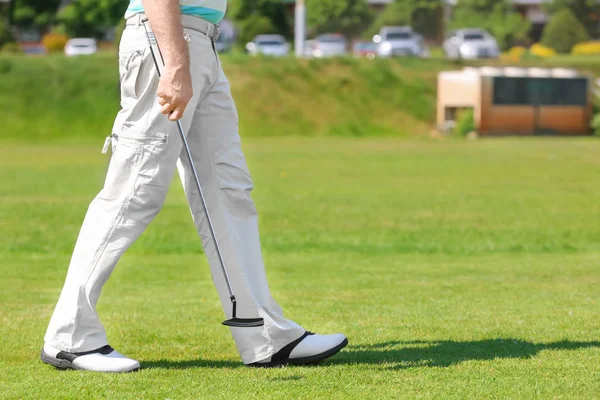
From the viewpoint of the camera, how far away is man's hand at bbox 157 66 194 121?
183 inches

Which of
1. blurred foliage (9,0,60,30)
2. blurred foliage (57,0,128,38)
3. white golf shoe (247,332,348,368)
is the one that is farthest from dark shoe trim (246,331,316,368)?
blurred foliage (9,0,60,30)

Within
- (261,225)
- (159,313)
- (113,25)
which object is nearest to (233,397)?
(159,313)

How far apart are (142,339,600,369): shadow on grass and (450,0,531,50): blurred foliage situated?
81121mm

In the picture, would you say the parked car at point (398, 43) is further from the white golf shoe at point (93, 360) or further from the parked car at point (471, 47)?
the white golf shoe at point (93, 360)

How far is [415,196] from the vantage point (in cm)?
1800

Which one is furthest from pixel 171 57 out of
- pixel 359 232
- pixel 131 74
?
pixel 359 232

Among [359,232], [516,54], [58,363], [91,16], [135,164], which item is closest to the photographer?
[135,164]

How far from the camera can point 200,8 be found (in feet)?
16.1

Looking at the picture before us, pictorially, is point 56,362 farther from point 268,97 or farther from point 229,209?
point 268,97

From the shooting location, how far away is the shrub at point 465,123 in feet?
132

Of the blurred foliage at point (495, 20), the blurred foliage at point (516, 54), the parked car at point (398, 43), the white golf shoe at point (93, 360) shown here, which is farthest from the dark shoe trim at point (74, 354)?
the blurred foliage at point (495, 20)

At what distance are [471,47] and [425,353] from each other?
61.1 meters

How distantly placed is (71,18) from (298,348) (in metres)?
75.7

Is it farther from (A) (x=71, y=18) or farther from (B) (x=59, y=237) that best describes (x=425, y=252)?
(A) (x=71, y=18)
